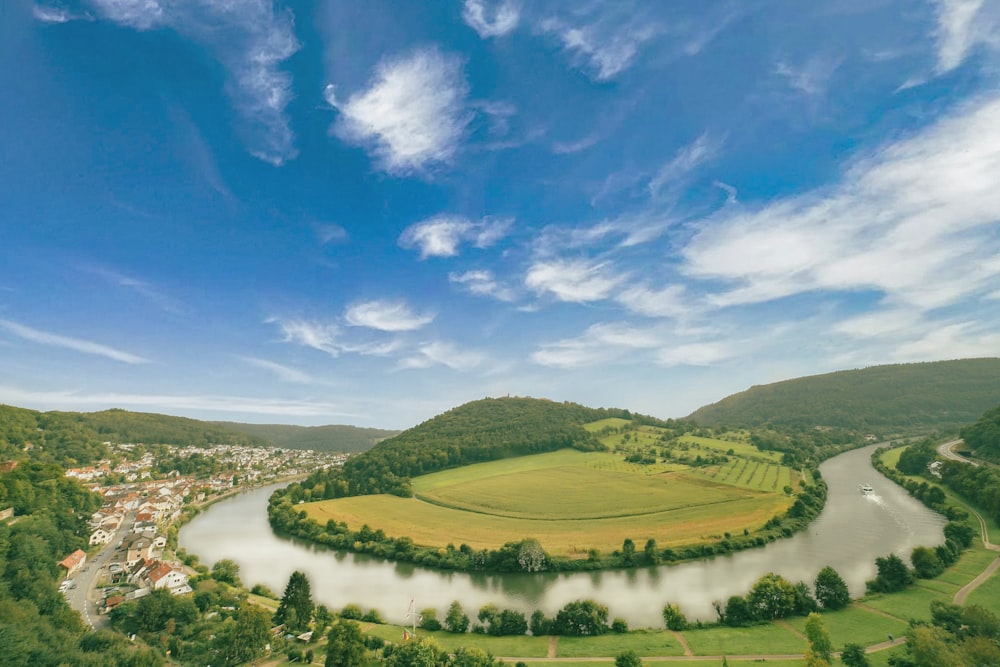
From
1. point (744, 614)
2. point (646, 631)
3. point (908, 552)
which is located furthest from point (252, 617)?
point (908, 552)

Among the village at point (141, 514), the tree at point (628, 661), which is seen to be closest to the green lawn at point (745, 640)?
the tree at point (628, 661)

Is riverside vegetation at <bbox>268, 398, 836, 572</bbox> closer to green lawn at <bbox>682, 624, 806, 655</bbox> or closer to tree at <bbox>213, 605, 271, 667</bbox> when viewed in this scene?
green lawn at <bbox>682, 624, 806, 655</bbox>

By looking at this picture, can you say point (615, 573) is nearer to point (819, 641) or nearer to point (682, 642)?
point (682, 642)

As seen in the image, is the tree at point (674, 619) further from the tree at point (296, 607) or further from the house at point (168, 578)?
the house at point (168, 578)

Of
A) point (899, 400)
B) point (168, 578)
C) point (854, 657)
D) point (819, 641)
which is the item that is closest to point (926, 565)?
point (854, 657)

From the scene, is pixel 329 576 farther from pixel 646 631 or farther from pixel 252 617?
pixel 646 631

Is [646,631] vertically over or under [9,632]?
under
